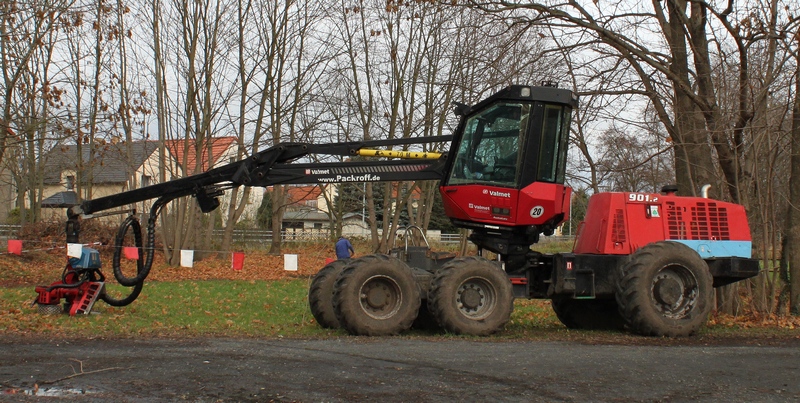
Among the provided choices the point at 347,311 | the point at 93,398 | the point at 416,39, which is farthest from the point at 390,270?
the point at 416,39

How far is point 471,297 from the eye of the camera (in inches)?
411

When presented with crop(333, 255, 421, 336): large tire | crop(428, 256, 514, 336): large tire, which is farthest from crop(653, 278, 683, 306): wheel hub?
crop(333, 255, 421, 336): large tire

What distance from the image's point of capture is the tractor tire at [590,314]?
1210cm

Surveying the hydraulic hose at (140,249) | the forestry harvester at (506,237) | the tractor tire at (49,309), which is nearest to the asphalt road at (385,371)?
the forestry harvester at (506,237)

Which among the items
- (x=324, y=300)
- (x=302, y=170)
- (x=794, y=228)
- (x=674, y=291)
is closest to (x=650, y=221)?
(x=674, y=291)

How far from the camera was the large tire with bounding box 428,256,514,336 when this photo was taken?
10227mm

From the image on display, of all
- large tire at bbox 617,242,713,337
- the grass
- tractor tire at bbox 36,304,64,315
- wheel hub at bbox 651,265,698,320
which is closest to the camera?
the grass

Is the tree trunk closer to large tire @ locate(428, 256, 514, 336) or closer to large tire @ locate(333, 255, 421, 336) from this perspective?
large tire @ locate(428, 256, 514, 336)

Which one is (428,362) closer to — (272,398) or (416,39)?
(272,398)

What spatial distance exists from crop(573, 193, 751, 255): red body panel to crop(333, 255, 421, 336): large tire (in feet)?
9.77

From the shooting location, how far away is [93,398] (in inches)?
238

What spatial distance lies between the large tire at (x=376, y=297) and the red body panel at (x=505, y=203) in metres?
1.24

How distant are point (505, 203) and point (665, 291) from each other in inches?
101

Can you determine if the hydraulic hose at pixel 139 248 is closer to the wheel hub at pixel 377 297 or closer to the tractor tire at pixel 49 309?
the tractor tire at pixel 49 309
